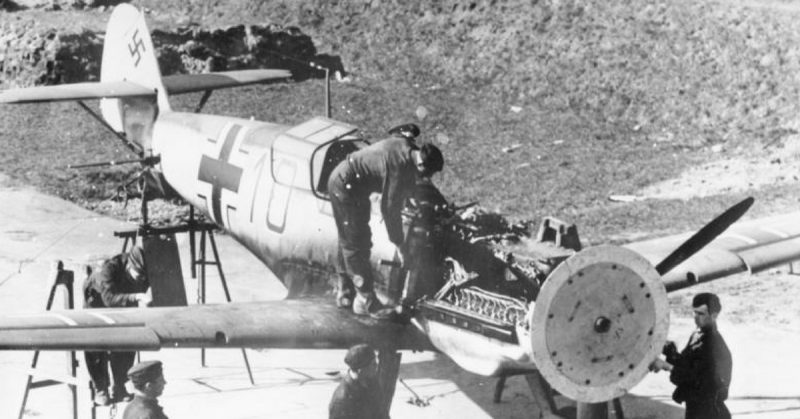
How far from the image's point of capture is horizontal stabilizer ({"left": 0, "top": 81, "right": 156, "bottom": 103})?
13977 mm

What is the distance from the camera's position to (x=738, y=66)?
24.3 m

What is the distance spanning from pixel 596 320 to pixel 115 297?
5120 millimetres

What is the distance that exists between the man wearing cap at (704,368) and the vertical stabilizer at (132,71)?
28.4ft

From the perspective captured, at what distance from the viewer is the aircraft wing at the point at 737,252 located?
1124 centimetres

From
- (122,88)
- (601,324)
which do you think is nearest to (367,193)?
(601,324)

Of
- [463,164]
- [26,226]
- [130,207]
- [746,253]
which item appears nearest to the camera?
[746,253]

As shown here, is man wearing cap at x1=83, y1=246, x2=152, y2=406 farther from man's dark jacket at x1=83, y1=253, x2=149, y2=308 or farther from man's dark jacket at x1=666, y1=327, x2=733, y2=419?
man's dark jacket at x1=666, y1=327, x2=733, y2=419

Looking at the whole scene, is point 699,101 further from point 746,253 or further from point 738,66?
point 746,253

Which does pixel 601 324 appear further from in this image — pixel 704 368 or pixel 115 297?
pixel 115 297

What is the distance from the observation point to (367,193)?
32.7 ft

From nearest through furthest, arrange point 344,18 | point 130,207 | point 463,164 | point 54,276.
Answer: point 54,276, point 130,207, point 463,164, point 344,18

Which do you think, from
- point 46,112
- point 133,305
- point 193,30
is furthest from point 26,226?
point 193,30

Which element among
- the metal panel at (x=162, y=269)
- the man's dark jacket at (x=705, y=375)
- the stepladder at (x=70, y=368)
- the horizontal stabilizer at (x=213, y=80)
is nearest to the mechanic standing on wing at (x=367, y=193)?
the metal panel at (x=162, y=269)

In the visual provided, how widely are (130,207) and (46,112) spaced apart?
5.70 m
